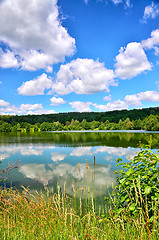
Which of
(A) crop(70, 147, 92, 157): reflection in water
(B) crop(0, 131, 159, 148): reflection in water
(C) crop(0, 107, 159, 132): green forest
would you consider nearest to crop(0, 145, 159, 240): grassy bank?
(A) crop(70, 147, 92, 157): reflection in water

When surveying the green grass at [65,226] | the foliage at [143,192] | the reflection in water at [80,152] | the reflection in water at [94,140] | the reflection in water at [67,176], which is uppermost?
the foliage at [143,192]

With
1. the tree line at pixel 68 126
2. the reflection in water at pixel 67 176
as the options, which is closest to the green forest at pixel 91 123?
the tree line at pixel 68 126

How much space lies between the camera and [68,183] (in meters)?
11.4

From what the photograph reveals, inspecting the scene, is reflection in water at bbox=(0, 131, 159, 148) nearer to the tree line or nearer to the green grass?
the green grass

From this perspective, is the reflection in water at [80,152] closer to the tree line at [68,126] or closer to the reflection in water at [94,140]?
the reflection in water at [94,140]

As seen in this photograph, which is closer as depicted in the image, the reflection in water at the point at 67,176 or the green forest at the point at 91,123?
the reflection in water at the point at 67,176

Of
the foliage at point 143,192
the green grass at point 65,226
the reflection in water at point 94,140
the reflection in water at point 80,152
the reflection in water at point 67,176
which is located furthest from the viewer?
the reflection in water at point 94,140

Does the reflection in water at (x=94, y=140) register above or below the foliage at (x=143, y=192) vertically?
below

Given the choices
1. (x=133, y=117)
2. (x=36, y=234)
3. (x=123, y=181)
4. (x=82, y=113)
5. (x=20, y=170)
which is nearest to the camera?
(x=36, y=234)

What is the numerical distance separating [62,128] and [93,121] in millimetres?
30717

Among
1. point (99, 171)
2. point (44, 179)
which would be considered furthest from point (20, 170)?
point (99, 171)

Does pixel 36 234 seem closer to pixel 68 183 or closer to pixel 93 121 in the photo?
pixel 68 183

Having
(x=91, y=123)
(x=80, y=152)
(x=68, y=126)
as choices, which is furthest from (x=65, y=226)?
(x=91, y=123)

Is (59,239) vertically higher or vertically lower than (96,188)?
higher
